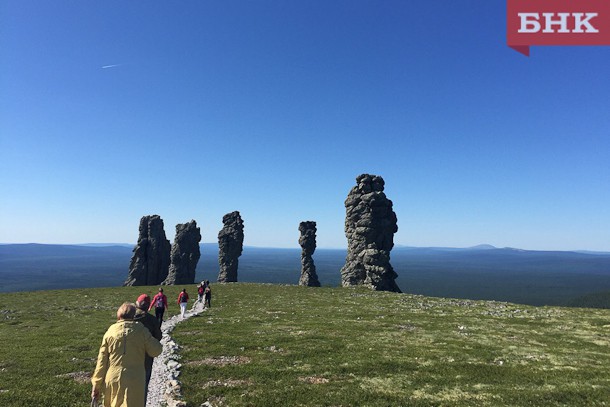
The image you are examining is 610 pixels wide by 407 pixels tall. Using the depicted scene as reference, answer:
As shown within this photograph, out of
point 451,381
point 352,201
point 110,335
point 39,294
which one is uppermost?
point 352,201

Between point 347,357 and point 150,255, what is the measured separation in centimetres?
10030

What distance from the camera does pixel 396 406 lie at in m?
15.0

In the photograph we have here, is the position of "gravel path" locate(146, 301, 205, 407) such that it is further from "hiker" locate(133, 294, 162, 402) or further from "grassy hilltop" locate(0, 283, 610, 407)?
"hiker" locate(133, 294, 162, 402)

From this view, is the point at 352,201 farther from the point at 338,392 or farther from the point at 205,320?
the point at 338,392

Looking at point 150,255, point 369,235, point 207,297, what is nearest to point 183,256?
point 150,255

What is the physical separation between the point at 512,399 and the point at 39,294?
2863 inches

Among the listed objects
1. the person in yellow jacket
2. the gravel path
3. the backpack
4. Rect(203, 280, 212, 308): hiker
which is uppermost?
the person in yellow jacket

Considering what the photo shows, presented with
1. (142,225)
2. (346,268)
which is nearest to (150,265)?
(142,225)

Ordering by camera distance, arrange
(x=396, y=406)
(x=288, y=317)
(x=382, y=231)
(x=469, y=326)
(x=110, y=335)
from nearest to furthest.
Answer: (x=110, y=335) < (x=396, y=406) < (x=469, y=326) < (x=288, y=317) < (x=382, y=231)

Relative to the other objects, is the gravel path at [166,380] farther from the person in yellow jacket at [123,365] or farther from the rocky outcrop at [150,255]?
the rocky outcrop at [150,255]

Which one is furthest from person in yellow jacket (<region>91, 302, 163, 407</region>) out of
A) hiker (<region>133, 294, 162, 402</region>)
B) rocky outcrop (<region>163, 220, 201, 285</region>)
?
rocky outcrop (<region>163, 220, 201, 285</region>)

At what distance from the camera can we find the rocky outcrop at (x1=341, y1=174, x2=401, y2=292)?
80.7m

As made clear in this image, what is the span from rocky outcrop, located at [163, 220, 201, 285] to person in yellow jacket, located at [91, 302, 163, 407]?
97.5 m

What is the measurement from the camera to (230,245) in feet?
343
